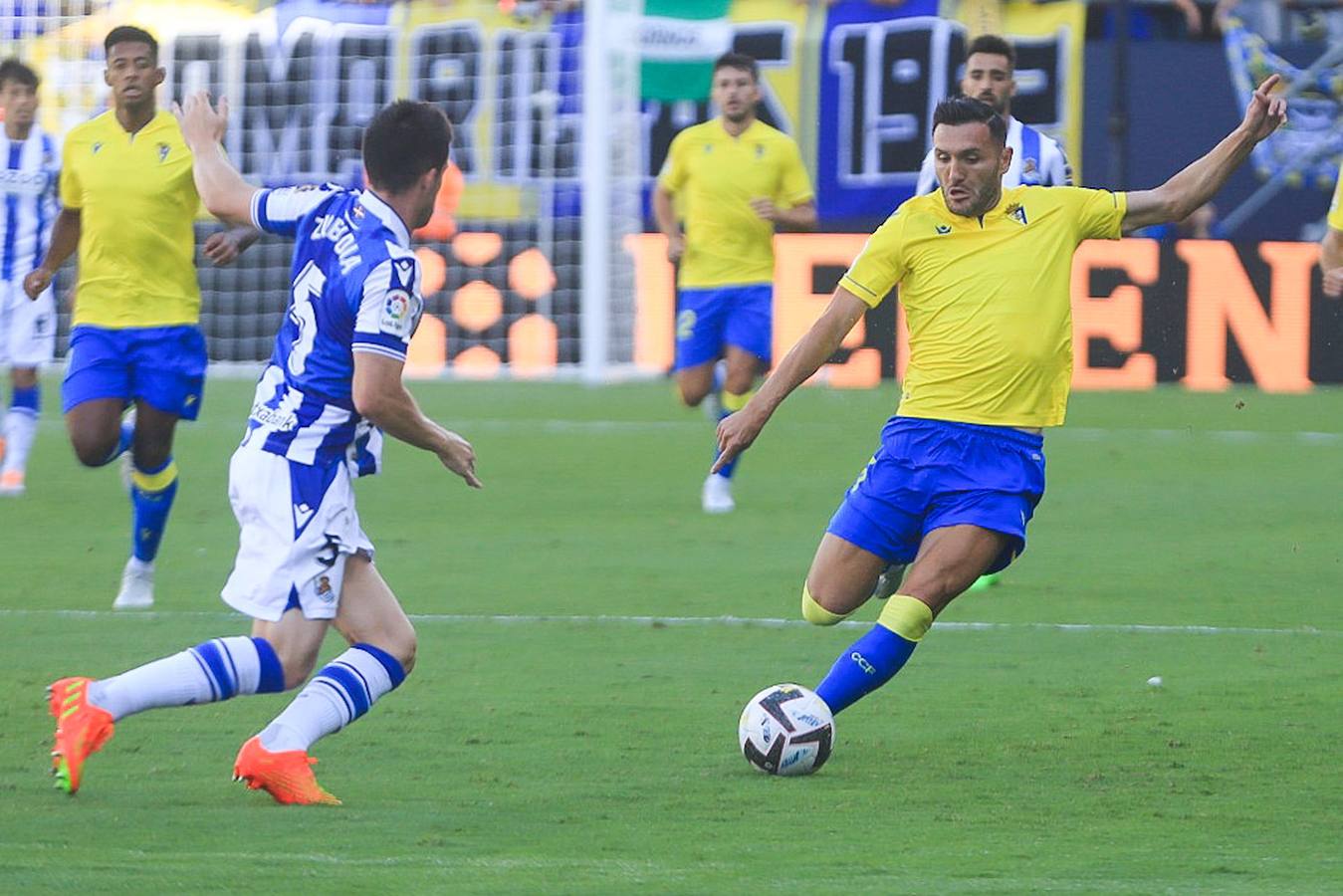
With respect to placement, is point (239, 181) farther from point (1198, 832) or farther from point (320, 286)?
point (1198, 832)

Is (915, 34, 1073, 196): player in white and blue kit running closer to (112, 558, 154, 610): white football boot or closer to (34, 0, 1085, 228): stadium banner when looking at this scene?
(112, 558, 154, 610): white football boot

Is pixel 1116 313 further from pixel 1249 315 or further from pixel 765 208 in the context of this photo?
pixel 765 208

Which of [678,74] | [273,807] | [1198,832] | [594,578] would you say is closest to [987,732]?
[1198,832]

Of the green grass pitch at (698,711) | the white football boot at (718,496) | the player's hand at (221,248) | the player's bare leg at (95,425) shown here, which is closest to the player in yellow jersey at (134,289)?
the player's bare leg at (95,425)

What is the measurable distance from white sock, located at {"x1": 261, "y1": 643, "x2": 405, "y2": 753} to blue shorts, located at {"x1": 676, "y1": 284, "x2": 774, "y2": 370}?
7269mm

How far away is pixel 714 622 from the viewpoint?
8898 mm

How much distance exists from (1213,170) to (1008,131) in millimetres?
2816

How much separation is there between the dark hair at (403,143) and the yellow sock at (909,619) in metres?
1.77

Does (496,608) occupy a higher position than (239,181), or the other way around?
(239,181)

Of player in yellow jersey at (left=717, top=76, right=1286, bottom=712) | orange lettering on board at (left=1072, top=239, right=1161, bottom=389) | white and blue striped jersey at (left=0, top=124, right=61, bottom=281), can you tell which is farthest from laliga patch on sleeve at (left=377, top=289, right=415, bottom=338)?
orange lettering on board at (left=1072, top=239, right=1161, bottom=389)

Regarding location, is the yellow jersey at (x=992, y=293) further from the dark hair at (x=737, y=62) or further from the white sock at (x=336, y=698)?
the dark hair at (x=737, y=62)

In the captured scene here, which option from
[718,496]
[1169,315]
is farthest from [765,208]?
[1169,315]

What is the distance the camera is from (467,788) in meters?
5.95

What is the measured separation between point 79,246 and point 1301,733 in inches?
207
